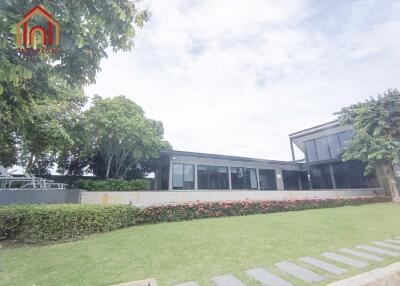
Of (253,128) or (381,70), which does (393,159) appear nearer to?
(381,70)

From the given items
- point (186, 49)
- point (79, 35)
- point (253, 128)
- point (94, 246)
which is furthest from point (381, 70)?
point (94, 246)

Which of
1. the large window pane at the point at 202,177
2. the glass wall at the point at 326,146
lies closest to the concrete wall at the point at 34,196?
the large window pane at the point at 202,177

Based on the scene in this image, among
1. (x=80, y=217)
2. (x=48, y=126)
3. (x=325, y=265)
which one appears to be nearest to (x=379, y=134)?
(x=325, y=265)

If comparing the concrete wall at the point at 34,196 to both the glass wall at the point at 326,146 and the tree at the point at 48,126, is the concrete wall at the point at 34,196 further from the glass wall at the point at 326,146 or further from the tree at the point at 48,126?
the glass wall at the point at 326,146

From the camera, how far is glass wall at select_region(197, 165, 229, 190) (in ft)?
56.6

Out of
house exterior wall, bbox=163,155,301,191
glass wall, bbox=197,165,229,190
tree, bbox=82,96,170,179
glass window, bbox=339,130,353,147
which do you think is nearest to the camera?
tree, bbox=82,96,170,179

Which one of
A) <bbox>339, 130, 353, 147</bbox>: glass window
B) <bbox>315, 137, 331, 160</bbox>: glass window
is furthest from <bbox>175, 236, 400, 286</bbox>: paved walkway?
<bbox>315, 137, 331, 160</bbox>: glass window

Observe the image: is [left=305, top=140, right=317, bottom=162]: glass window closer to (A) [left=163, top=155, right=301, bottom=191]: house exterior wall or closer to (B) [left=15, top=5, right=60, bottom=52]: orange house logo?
(A) [left=163, top=155, right=301, bottom=191]: house exterior wall

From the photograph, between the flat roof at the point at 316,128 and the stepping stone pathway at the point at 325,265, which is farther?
the flat roof at the point at 316,128

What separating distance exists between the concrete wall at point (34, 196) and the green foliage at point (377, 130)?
65.4 ft

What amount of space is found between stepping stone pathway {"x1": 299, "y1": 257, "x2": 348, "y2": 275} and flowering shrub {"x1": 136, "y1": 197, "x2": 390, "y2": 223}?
6033mm

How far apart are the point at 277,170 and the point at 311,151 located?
5128 mm

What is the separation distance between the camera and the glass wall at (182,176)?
1620cm

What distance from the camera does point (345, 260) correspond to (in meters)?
4.38
